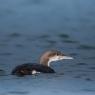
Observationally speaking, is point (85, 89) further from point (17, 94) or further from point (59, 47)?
point (59, 47)

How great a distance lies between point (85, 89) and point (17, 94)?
1289 millimetres

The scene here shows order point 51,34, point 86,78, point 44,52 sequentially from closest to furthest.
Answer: point 86,78, point 44,52, point 51,34

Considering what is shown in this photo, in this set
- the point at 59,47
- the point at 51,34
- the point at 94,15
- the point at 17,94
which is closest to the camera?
the point at 17,94

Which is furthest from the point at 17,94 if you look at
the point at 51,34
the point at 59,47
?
the point at 51,34

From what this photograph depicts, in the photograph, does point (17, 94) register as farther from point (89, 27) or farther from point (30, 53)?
point (89, 27)

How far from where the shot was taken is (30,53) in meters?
22.6

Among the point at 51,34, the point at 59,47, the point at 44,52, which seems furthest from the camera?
the point at 51,34

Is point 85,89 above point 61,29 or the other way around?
the other way around

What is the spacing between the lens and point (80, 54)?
74.1ft

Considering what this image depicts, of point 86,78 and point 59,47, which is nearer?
point 86,78

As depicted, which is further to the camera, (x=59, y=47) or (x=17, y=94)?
(x=59, y=47)

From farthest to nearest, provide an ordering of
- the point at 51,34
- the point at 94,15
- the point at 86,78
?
the point at 94,15 < the point at 51,34 < the point at 86,78

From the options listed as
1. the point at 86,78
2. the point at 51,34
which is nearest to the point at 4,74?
the point at 86,78

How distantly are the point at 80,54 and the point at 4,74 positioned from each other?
3619 mm
